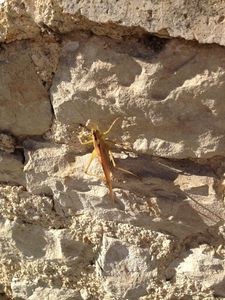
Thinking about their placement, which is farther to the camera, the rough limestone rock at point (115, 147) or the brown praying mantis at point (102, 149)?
the brown praying mantis at point (102, 149)

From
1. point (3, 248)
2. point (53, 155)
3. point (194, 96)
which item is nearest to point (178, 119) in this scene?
point (194, 96)

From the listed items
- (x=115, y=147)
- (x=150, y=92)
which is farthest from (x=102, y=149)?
(x=150, y=92)

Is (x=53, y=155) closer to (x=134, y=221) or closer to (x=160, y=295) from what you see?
(x=134, y=221)

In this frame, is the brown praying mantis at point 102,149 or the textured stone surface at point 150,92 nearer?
the textured stone surface at point 150,92

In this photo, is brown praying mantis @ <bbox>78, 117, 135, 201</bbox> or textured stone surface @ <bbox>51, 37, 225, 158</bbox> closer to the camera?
textured stone surface @ <bbox>51, 37, 225, 158</bbox>
